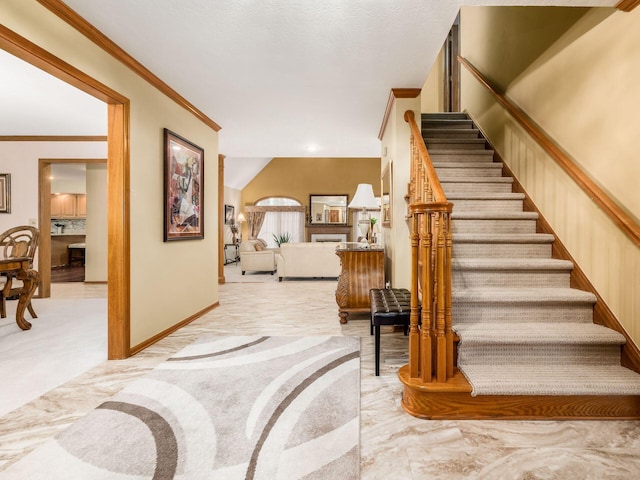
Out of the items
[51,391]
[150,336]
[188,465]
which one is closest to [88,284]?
[150,336]

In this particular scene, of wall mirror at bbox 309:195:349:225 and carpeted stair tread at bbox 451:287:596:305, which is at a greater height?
wall mirror at bbox 309:195:349:225

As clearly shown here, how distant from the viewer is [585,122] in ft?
7.80

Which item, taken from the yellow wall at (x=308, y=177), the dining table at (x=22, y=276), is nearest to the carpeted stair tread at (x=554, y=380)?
the dining table at (x=22, y=276)

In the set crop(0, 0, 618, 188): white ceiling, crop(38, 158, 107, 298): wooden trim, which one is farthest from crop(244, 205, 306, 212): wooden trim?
crop(0, 0, 618, 188): white ceiling

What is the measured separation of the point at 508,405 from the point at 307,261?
507 cm

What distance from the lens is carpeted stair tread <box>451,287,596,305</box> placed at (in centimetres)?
221

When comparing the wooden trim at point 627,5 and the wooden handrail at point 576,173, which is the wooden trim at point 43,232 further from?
the wooden trim at point 627,5

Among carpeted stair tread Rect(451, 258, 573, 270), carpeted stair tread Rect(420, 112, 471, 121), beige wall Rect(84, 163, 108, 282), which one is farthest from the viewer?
beige wall Rect(84, 163, 108, 282)

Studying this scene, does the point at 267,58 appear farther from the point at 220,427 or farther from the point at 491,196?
the point at 220,427

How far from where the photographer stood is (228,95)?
3.50 m

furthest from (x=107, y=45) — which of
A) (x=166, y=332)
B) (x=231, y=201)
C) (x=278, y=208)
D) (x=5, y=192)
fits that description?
(x=278, y=208)

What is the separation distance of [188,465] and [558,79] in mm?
3604

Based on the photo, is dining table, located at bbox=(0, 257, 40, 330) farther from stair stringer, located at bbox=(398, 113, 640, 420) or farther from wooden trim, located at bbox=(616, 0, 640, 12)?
wooden trim, located at bbox=(616, 0, 640, 12)

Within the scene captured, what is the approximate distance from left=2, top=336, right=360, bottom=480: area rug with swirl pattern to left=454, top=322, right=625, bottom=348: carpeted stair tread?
811 mm
